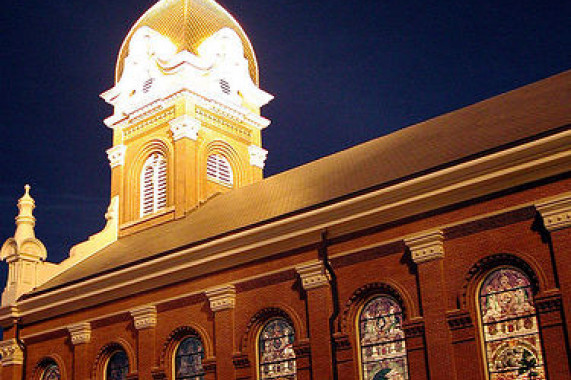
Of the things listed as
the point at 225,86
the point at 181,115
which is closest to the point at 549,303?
the point at 181,115

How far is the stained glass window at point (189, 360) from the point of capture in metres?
31.0

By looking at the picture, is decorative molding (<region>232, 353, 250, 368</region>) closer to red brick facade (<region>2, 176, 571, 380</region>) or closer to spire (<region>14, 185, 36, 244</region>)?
red brick facade (<region>2, 176, 571, 380</region>)

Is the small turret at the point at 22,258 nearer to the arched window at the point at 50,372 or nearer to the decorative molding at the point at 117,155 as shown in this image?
the arched window at the point at 50,372

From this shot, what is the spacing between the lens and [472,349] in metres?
23.5

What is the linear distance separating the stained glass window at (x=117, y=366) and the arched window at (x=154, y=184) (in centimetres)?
1112

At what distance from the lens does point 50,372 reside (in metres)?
36.8

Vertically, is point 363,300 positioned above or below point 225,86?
below

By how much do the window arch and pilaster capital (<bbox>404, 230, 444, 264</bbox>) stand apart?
18383 mm

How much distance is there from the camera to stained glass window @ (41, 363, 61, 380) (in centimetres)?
3650

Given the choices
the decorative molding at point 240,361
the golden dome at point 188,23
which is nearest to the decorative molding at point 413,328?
the decorative molding at point 240,361

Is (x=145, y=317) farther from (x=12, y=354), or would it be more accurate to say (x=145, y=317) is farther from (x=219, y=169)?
(x=219, y=169)

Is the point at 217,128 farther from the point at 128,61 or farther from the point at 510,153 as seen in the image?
the point at 510,153

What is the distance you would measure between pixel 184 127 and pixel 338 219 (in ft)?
60.2

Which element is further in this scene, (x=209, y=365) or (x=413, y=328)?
(x=209, y=365)
